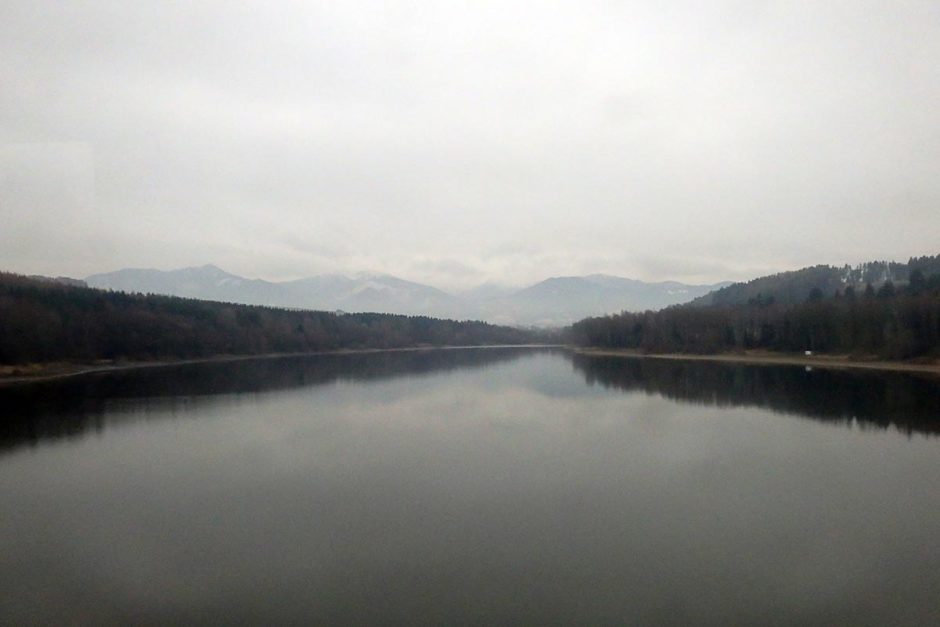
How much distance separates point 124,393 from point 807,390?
29656 mm

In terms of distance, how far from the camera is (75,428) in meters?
17.4

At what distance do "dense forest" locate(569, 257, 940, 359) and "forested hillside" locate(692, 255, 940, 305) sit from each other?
34.6 feet

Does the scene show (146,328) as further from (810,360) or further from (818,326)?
(818,326)

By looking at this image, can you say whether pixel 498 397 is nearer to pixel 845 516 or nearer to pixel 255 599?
pixel 845 516

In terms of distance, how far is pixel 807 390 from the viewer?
86.8ft

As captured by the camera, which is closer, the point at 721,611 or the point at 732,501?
the point at 721,611

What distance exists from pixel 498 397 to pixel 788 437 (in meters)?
12.9

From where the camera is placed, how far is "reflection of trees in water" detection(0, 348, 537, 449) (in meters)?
17.8

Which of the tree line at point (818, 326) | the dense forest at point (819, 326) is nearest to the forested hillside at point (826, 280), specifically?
the dense forest at point (819, 326)

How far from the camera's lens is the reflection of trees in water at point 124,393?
1781 cm

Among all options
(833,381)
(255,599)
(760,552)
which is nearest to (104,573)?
(255,599)

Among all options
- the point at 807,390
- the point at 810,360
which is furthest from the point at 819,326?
the point at 807,390

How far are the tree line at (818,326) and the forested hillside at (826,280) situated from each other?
19.4 meters

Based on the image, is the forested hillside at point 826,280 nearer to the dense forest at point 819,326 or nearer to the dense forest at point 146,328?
the dense forest at point 819,326
